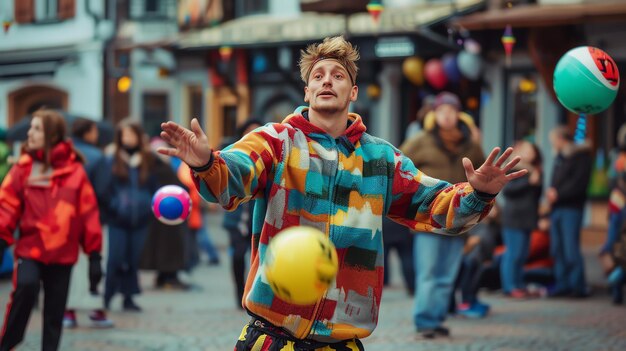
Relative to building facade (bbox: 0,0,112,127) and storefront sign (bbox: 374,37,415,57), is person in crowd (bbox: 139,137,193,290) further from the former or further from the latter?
building facade (bbox: 0,0,112,127)

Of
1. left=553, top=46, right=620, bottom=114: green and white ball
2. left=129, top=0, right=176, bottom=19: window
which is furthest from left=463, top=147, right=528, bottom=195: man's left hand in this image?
left=129, top=0, right=176, bottom=19: window

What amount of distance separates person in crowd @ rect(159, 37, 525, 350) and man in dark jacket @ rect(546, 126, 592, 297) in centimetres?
826

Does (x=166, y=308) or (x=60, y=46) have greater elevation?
(x=60, y=46)

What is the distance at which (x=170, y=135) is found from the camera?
422 cm

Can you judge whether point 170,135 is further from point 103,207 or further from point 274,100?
point 274,100

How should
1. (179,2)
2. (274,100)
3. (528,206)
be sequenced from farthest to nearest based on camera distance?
1. (179,2)
2. (274,100)
3. (528,206)

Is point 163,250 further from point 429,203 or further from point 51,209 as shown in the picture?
point 429,203

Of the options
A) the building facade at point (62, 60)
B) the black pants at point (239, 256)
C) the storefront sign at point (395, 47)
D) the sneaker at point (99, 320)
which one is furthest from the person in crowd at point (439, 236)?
the building facade at point (62, 60)

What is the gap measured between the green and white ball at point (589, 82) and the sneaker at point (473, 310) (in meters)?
5.01

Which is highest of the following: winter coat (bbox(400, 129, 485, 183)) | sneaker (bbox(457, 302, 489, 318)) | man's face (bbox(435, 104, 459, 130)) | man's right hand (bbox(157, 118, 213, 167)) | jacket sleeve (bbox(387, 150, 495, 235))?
man's right hand (bbox(157, 118, 213, 167))

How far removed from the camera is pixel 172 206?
6.07 metres

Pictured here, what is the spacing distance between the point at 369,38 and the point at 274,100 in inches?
173

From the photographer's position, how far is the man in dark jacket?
12.9m

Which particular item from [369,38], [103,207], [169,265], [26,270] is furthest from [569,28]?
[26,270]
